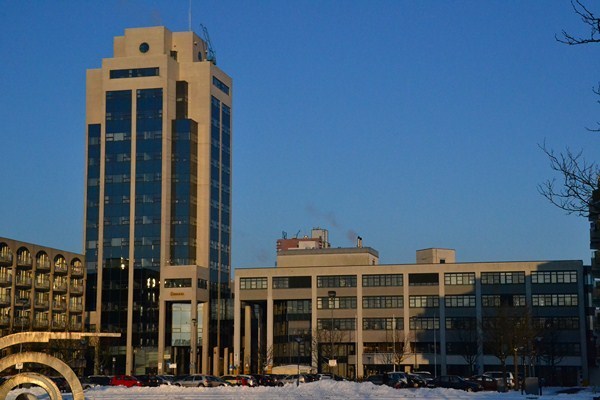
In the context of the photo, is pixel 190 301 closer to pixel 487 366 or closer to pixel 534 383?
pixel 487 366

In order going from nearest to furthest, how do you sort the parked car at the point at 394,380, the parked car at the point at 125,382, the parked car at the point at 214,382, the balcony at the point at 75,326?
1. the parked car at the point at 394,380
2. the parked car at the point at 125,382
3. the parked car at the point at 214,382
4. the balcony at the point at 75,326

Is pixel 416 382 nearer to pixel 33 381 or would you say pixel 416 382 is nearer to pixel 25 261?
pixel 33 381

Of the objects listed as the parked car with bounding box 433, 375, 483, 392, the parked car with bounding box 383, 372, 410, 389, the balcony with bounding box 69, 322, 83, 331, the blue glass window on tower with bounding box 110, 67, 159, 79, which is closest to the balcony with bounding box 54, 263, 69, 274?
the balcony with bounding box 69, 322, 83, 331

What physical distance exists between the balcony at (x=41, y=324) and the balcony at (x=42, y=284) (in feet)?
14.5

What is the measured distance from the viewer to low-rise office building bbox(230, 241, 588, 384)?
12500 cm

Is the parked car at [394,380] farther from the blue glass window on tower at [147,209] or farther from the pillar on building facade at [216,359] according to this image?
the pillar on building facade at [216,359]

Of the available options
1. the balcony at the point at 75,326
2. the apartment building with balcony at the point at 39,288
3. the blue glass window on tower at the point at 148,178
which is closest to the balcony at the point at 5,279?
the apartment building with balcony at the point at 39,288

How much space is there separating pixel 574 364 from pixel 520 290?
39.1ft

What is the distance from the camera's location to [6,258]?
120 meters

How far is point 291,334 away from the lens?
137250 mm

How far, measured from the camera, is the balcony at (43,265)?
128 meters

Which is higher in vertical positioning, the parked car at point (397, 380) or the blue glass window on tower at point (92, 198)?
the blue glass window on tower at point (92, 198)

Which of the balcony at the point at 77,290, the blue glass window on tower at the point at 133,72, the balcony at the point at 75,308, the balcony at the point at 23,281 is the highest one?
the blue glass window on tower at the point at 133,72

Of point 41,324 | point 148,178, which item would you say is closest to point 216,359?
point 148,178
